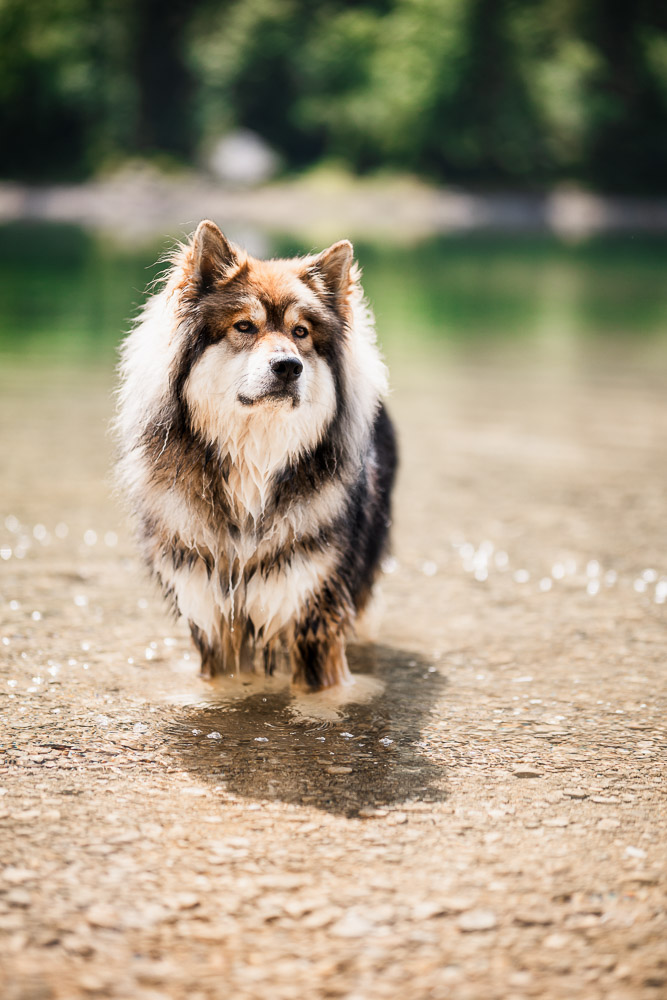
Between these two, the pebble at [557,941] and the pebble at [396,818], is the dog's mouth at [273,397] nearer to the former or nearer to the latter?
the pebble at [396,818]

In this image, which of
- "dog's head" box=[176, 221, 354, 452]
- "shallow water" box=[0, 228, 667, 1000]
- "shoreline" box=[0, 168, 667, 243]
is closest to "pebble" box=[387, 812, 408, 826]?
"shallow water" box=[0, 228, 667, 1000]

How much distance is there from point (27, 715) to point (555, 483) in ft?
15.3

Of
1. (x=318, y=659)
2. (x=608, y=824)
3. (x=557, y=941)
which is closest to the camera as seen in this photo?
(x=557, y=941)

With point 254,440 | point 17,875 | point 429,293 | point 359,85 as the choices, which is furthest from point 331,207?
point 17,875

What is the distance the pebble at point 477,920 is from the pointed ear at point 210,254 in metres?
2.15

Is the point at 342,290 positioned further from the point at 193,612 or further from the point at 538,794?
the point at 538,794

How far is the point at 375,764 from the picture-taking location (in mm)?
3490

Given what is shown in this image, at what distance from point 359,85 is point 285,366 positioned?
7111cm

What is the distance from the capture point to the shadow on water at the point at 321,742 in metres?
3.30

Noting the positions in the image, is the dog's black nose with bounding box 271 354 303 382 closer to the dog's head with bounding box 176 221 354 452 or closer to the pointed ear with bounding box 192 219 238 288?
the dog's head with bounding box 176 221 354 452

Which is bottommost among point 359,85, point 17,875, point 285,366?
point 17,875

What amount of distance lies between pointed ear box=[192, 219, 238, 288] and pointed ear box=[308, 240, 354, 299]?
32cm

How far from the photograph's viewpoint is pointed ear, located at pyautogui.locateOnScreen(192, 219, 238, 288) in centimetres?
347

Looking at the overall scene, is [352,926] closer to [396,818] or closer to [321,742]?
[396,818]
